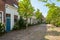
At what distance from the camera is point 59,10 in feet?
31.2

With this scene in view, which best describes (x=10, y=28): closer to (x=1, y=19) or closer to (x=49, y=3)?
(x=1, y=19)

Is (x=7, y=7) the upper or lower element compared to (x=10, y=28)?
upper

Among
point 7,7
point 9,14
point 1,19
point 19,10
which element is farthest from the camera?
point 19,10

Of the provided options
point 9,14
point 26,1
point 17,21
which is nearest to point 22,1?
point 26,1

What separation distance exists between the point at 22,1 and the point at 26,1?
76 cm

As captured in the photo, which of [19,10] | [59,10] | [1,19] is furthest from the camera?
[19,10]

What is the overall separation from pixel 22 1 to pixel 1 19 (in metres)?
11.2

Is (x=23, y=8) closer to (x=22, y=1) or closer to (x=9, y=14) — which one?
(x=22, y=1)

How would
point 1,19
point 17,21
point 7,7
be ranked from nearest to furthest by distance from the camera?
point 1,19 → point 7,7 → point 17,21

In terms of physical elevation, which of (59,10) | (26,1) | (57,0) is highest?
(26,1)

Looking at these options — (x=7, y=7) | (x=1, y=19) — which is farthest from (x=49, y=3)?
(x=7, y=7)

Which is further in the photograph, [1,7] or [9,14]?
[9,14]

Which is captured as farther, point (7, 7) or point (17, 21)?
point (17, 21)

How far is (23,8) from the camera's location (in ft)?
102
